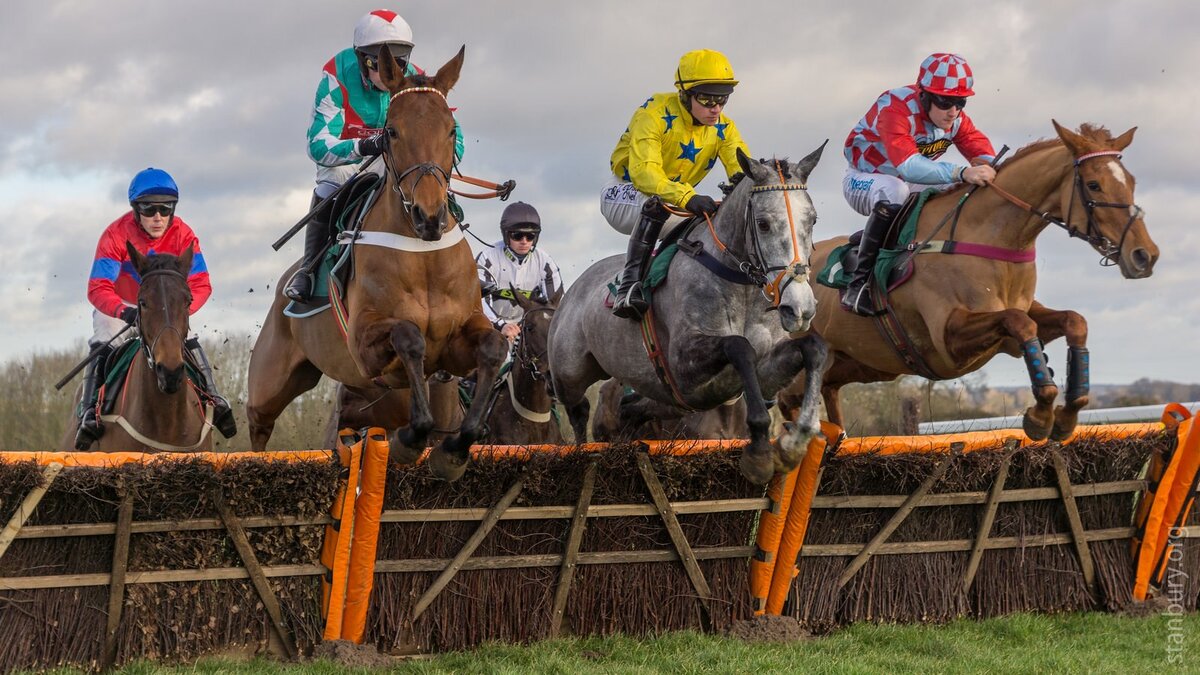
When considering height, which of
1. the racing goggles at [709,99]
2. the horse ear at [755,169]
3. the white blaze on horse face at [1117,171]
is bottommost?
the horse ear at [755,169]

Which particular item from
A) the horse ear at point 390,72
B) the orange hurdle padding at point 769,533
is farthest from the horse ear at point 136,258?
the orange hurdle padding at point 769,533

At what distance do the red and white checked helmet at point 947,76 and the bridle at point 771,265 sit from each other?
2059mm

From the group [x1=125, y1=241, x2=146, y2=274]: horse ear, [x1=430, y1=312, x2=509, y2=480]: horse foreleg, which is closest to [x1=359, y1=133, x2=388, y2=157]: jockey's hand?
[x1=430, y1=312, x2=509, y2=480]: horse foreleg

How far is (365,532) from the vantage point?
5.81 meters

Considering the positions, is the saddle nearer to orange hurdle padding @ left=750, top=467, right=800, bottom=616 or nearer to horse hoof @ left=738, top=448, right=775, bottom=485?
horse hoof @ left=738, top=448, right=775, bottom=485

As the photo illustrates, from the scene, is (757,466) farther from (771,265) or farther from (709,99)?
(709,99)

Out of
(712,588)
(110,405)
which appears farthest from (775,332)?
(110,405)

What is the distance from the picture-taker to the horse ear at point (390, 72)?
612 cm

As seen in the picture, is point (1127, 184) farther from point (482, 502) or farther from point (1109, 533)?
point (482, 502)

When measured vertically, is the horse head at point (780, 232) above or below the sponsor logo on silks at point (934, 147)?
below

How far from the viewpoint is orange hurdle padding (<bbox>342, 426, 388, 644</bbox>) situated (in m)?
5.78

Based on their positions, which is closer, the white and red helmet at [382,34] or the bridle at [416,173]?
the bridle at [416,173]

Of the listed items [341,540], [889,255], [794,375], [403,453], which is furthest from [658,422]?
[341,540]

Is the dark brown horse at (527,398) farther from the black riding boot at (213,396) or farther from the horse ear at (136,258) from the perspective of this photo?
the horse ear at (136,258)
